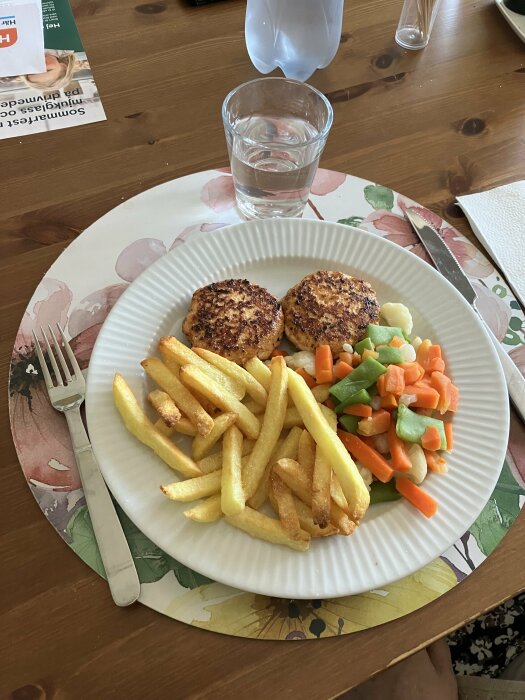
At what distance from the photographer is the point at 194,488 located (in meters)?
1.10

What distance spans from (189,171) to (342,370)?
0.76 meters

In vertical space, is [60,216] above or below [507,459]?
above

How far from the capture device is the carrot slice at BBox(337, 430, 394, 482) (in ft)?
3.84

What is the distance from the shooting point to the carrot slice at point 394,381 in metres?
1.22

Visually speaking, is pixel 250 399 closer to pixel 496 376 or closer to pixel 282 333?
pixel 282 333

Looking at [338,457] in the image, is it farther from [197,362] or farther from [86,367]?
[86,367]

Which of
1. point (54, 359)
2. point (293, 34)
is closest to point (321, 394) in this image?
point (54, 359)

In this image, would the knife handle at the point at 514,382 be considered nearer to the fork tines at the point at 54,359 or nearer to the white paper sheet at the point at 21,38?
the fork tines at the point at 54,359

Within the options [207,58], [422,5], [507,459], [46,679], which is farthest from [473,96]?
[46,679]

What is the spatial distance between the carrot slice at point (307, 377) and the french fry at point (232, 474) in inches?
8.3

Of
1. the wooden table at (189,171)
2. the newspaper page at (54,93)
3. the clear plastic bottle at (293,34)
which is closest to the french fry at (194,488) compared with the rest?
the wooden table at (189,171)

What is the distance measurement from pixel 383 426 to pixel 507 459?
0.28 meters

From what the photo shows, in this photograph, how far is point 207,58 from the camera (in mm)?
1921

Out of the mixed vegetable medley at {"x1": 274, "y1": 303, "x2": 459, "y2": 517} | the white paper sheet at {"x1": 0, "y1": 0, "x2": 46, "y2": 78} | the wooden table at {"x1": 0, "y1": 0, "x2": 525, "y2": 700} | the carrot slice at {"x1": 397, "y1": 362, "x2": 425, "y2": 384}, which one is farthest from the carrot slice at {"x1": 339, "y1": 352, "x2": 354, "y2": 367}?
the white paper sheet at {"x1": 0, "y1": 0, "x2": 46, "y2": 78}
